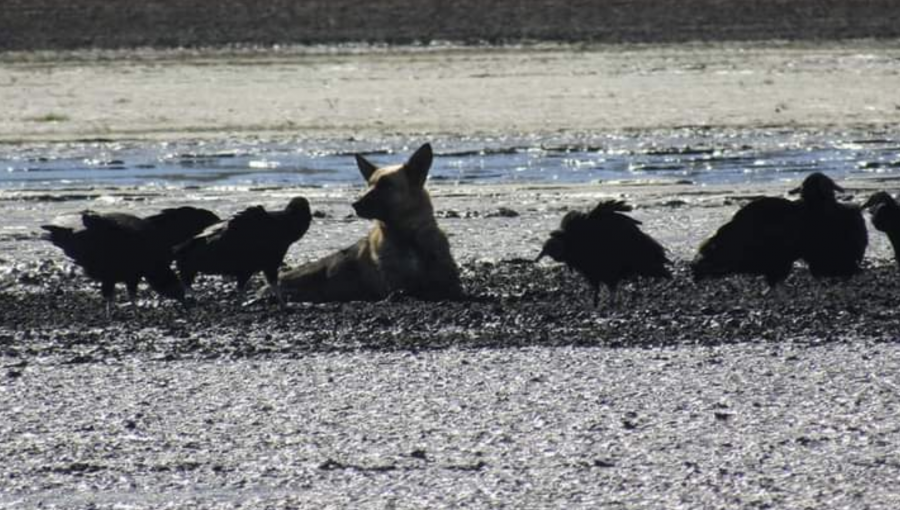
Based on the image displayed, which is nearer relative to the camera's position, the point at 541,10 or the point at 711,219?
the point at 711,219

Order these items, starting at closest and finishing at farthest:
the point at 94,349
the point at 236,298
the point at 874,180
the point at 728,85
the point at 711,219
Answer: the point at 94,349 < the point at 236,298 < the point at 711,219 < the point at 874,180 < the point at 728,85

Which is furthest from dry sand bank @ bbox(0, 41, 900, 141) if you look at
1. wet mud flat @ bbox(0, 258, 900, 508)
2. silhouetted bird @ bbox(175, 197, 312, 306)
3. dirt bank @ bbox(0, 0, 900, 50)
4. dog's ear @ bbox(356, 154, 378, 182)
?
wet mud flat @ bbox(0, 258, 900, 508)

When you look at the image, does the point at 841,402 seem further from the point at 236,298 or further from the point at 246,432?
the point at 236,298

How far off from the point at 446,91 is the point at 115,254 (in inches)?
601

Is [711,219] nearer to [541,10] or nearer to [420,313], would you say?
[420,313]

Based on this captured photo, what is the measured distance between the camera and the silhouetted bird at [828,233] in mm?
10516

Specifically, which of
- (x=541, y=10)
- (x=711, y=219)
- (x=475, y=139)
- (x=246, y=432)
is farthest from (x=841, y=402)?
(x=541, y=10)

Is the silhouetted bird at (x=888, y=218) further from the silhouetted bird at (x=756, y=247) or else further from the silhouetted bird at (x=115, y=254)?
the silhouetted bird at (x=115, y=254)

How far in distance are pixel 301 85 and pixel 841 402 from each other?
764 inches

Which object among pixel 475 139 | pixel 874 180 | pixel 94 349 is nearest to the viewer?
pixel 94 349

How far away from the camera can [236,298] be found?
1116cm

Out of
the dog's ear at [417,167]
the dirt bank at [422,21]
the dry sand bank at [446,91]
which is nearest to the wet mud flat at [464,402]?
the dog's ear at [417,167]

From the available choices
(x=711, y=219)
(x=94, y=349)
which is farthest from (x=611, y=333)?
(x=711, y=219)

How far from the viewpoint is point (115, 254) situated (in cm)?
1037
